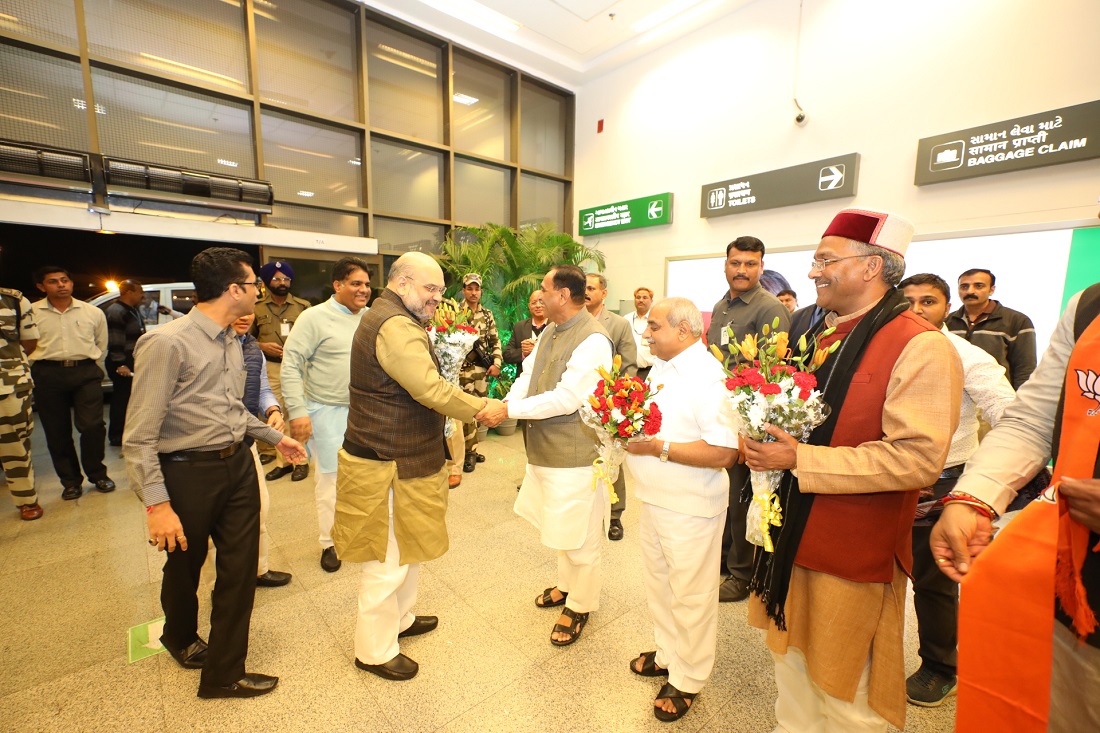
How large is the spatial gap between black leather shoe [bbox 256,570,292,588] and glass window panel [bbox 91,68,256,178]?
5104 millimetres

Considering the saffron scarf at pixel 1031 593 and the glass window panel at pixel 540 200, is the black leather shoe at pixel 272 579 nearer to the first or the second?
the saffron scarf at pixel 1031 593

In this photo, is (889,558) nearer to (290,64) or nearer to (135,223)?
(135,223)

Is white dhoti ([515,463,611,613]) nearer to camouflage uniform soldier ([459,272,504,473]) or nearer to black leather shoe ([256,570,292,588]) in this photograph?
black leather shoe ([256,570,292,588])

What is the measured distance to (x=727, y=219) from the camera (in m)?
6.72

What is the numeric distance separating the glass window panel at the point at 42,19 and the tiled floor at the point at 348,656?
4.99 metres

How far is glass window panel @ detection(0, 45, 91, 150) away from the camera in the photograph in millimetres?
4707

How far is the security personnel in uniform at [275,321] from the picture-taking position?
16.0 feet

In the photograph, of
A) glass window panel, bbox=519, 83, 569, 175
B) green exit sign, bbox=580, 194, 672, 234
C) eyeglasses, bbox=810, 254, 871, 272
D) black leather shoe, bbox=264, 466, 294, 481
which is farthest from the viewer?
glass window panel, bbox=519, 83, 569, 175

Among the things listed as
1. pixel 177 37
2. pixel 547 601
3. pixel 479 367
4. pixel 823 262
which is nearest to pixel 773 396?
pixel 823 262

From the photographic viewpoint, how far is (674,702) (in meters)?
2.05

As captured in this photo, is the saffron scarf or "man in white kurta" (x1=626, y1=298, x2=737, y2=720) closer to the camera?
the saffron scarf

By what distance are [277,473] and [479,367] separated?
2.38 meters

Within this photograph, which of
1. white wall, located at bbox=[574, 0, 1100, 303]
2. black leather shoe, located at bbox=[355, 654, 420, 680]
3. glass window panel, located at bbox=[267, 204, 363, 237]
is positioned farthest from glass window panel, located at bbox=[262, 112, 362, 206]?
black leather shoe, located at bbox=[355, 654, 420, 680]

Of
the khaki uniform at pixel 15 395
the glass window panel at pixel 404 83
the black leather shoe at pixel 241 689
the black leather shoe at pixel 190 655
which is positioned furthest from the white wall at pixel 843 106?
the khaki uniform at pixel 15 395
